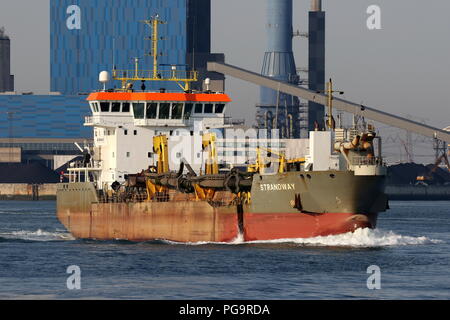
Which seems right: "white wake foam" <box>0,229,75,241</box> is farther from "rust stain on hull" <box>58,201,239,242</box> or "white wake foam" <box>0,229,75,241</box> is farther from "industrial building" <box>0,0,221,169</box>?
"industrial building" <box>0,0,221,169</box>

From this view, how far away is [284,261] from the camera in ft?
141

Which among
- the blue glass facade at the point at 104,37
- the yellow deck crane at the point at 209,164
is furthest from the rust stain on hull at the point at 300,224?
the blue glass facade at the point at 104,37

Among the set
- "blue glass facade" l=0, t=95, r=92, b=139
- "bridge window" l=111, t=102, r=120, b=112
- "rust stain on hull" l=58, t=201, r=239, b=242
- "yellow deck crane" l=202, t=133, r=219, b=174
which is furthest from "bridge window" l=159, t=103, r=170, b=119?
"blue glass facade" l=0, t=95, r=92, b=139

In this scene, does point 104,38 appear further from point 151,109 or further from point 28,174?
point 151,109

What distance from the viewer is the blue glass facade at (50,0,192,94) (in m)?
188

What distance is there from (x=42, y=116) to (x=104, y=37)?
745 inches

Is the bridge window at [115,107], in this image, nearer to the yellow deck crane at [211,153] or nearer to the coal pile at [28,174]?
the yellow deck crane at [211,153]

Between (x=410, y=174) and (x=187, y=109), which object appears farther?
(x=410, y=174)

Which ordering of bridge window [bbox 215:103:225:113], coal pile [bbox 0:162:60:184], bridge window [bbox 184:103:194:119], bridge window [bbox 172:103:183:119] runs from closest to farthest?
bridge window [bbox 172:103:183:119] < bridge window [bbox 184:103:194:119] < bridge window [bbox 215:103:225:113] < coal pile [bbox 0:162:60:184]

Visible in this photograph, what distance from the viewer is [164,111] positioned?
201 ft

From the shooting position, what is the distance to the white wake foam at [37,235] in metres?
61.8

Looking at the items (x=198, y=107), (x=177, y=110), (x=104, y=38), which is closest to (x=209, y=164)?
(x=177, y=110)

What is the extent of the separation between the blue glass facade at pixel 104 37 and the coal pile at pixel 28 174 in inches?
833

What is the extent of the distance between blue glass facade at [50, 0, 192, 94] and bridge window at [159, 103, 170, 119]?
12460 centimetres
